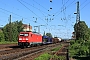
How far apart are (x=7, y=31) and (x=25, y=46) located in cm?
4454

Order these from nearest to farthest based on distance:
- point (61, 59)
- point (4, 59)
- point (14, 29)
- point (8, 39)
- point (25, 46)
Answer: point (4, 59)
point (61, 59)
point (25, 46)
point (8, 39)
point (14, 29)

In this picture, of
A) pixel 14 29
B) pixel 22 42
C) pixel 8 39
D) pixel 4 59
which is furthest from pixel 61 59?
pixel 14 29

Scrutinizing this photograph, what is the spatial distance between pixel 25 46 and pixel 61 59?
2330 cm

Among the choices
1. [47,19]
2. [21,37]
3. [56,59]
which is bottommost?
[56,59]

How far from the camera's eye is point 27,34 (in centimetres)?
4225

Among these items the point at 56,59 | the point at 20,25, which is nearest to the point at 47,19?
the point at 56,59

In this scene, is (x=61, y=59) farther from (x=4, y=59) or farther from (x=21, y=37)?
(x=21, y=37)

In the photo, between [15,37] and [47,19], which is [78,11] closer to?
[47,19]

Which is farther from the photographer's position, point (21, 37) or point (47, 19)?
point (47, 19)

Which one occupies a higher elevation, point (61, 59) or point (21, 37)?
point (21, 37)

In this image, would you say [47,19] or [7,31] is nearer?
[47,19]

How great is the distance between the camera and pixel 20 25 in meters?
111

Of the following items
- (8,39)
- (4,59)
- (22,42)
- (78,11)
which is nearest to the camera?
(4,59)

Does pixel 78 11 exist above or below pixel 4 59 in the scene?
above
